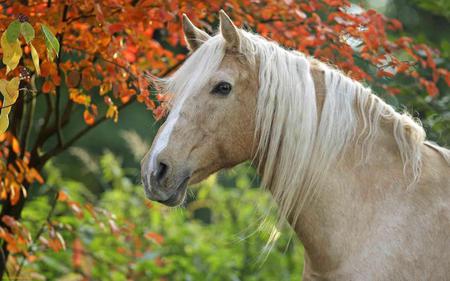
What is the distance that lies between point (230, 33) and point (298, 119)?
41cm

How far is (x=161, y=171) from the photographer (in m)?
2.82

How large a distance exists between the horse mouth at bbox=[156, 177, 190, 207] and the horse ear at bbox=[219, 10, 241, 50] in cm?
53

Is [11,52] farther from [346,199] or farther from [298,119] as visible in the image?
[346,199]

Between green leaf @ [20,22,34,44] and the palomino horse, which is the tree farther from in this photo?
green leaf @ [20,22,34,44]

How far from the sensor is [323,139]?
297 centimetres

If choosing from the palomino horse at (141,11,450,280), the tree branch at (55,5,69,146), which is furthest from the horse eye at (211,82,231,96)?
the tree branch at (55,5,69,146)

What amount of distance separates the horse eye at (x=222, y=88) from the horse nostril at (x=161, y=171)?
35 centimetres

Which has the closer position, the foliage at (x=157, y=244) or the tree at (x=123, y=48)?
the tree at (x=123, y=48)

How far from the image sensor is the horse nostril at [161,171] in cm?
281

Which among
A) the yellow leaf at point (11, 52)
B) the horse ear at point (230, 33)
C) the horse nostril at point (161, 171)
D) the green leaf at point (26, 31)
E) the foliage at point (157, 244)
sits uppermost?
the green leaf at point (26, 31)

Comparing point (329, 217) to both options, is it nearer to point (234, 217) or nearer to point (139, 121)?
point (234, 217)

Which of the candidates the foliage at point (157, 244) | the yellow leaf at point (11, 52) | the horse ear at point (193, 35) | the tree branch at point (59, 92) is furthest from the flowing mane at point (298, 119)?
the foliage at point (157, 244)

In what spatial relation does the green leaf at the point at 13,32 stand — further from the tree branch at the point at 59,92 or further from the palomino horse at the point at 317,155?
the tree branch at the point at 59,92

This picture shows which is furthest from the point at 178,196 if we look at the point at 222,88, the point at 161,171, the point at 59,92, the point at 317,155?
the point at 59,92
